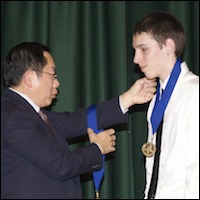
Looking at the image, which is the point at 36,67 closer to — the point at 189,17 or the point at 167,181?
the point at 167,181

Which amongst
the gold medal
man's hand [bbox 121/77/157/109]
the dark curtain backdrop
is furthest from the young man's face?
the dark curtain backdrop

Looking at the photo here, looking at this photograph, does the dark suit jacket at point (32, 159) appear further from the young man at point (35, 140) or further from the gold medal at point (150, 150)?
the gold medal at point (150, 150)

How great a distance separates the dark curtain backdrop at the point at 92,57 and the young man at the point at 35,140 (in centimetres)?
60

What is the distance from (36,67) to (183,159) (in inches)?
33.1

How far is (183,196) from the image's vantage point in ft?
7.04

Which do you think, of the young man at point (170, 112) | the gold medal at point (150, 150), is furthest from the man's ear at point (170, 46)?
the gold medal at point (150, 150)

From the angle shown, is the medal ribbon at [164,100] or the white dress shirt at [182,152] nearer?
the white dress shirt at [182,152]

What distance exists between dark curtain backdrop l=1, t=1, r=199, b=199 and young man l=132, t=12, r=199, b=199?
0.70m

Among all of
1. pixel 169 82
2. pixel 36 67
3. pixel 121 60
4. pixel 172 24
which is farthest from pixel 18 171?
pixel 121 60

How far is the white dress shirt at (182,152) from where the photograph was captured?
2137 millimetres

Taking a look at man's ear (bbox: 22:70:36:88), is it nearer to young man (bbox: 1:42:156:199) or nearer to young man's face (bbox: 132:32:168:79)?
young man (bbox: 1:42:156:199)

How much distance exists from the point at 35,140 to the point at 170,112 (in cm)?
64

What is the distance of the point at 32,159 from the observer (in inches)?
87.7

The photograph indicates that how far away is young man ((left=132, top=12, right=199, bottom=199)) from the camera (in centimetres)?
214
